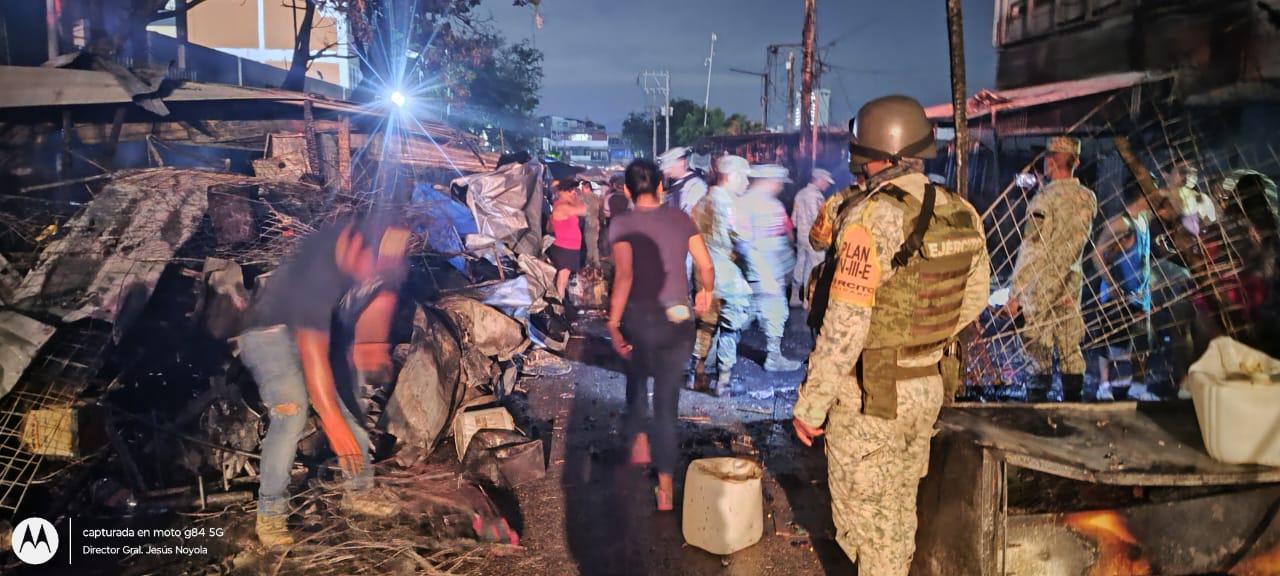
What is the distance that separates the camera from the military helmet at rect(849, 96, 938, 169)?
2.60 meters

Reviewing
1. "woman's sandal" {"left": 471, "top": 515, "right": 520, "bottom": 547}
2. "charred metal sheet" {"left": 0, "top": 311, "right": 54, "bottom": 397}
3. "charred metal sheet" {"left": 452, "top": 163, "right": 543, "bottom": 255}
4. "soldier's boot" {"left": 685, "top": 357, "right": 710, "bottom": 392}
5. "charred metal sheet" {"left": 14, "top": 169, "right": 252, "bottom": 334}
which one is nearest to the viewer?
"woman's sandal" {"left": 471, "top": 515, "right": 520, "bottom": 547}

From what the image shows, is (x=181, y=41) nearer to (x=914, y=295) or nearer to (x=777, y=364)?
(x=777, y=364)

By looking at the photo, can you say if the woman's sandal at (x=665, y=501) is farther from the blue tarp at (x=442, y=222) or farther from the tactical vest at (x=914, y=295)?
the blue tarp at (x=442, y=222)

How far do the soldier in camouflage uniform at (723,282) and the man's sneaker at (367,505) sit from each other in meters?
3.12

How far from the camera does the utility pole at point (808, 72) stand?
1418cm

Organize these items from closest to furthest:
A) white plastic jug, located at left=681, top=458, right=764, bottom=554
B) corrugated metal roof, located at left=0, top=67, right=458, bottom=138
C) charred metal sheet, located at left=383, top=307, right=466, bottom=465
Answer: white plastic jug, located at left=681, top=458, right=764, bottom=554 < charred metal sheet, located at left=383, top=307, right=466, bottom=465 < corrugated metal roof, located at left=0, top=67, right=458, bottom=138

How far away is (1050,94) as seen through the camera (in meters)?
9.73

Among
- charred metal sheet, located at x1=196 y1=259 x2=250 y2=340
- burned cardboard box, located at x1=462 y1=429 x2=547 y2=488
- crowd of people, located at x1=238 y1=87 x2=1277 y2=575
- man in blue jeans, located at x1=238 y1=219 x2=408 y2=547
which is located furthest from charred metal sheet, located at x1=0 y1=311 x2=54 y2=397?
burned cardboard box, located at x1=462 y1=429 x2=547 y2=488

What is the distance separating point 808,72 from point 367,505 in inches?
523

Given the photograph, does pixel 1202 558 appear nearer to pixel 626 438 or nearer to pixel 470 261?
pixel 626 438

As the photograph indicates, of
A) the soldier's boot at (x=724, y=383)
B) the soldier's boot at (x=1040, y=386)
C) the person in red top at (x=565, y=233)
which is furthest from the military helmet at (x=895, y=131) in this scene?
the person in red top at (x=565, y=233)

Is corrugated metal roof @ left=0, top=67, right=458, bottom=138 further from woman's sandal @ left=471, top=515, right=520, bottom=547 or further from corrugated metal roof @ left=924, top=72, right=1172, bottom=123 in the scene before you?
corrugated metal roof @ left=924, top=72, right=1172, bottom=123

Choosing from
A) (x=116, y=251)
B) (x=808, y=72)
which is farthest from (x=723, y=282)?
(x=808, y=72)

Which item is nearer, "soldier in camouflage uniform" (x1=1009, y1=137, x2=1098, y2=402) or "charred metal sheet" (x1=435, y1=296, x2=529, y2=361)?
"soldier in camouflage uniform" (x1=1009, y1=137, x2=1098, y2=402)
